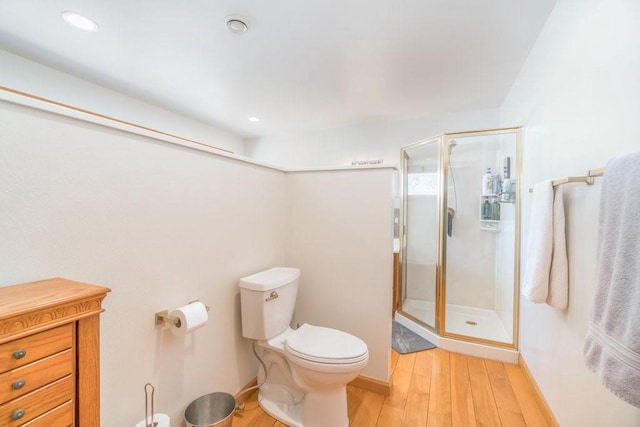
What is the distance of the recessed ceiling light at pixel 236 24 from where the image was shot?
5.26 ft

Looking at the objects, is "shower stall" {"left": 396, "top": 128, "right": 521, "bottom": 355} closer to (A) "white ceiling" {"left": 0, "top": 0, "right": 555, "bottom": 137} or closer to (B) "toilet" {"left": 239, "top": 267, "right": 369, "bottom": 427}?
(A) "white ceiling" {"left": 0, "top": 0, "right": 555, "bottom": 137}

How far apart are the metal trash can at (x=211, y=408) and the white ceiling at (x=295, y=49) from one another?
7.16ft

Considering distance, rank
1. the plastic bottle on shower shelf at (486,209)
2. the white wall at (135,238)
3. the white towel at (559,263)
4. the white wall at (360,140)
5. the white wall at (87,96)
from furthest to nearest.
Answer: the white wall at (360,140) → the plastic bottle on shower shelf at (486,209) → the white wall at (87,96) → the white towel at (559,263) → the white wall at (135,238)

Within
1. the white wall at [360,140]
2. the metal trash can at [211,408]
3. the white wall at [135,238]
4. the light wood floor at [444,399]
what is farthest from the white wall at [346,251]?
the white wall at [360,140]

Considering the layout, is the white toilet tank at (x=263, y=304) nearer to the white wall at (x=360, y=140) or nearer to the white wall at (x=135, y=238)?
the white wall at (x=135, y=238)

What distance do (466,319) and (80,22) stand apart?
3980 mm

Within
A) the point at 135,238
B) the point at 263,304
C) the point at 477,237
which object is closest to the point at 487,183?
the point at 477,237

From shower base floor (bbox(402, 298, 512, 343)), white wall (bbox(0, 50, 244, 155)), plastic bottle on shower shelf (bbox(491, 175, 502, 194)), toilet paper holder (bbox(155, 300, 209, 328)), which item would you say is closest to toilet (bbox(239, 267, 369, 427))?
toilet paper holder (bbox(155, 300, 209, 328))

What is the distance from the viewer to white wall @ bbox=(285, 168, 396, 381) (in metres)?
1.79

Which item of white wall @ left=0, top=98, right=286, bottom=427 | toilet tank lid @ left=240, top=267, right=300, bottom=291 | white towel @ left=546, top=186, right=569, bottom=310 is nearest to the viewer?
white wall @ left=0, top=98, right=286, bottom=427

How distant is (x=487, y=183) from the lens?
2.64 meters

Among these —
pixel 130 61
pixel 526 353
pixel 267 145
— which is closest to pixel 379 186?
pixel 526 353

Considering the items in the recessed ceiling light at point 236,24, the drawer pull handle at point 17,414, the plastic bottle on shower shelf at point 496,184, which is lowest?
the drawer pull handle at point 17,414

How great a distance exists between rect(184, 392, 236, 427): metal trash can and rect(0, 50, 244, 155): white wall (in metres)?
2.68
